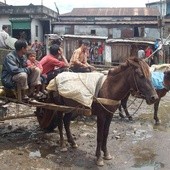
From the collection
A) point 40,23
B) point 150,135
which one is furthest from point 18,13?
point 150,135

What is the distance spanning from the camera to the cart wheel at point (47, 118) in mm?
7430

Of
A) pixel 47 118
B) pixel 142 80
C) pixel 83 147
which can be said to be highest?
pixel 142 80

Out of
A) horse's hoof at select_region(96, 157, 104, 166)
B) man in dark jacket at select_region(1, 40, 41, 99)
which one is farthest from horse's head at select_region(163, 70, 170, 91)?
man in dark jacket at select_region(1, 40, 41, 99)

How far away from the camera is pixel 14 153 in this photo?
646 centimetres

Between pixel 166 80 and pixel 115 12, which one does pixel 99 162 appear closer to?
pixel 166 80

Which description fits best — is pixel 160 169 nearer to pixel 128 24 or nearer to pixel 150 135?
pixel 150 135

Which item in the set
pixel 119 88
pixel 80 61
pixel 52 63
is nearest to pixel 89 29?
pixel 80 61

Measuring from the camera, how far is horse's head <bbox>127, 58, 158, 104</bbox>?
566 centimetres

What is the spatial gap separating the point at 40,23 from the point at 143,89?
88.3ft

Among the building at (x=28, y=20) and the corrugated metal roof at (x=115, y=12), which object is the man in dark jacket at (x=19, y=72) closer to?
the building at (x=28, y=20)

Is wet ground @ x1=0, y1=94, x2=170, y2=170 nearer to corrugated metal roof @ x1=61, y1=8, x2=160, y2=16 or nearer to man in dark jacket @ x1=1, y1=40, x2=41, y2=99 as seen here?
man in dark jacket @ x1=1, y1=40, x2=41, y2=99

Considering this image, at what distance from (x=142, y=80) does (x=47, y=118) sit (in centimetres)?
276

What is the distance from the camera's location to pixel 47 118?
7.52 metres

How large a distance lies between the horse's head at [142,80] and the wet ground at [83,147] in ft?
4.87
